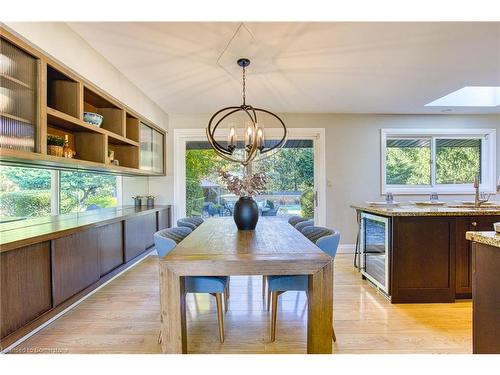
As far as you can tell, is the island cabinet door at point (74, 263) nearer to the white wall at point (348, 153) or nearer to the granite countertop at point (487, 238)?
the white wall at point (348, 153)

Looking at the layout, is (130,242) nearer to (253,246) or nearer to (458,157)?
(253,246)

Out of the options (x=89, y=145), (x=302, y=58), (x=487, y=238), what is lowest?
(x=487, y=238)

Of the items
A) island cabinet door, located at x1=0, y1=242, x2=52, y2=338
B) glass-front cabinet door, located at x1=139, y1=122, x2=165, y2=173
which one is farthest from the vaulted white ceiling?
island cabinet door, located at x1=0, y1=242, x2=52, y2=338

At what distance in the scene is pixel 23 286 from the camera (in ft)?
5.95

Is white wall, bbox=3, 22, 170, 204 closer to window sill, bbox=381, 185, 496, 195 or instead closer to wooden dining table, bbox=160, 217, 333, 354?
Result: wooden dining table, bbox=160, 217, 333, 354

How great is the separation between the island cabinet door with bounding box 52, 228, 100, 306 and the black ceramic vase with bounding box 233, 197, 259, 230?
4.55 feet

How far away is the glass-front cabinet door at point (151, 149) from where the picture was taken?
3.91 meters

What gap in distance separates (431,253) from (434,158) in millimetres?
2914

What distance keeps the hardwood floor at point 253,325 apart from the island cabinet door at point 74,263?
28cm

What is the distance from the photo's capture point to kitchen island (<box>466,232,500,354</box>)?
1298 millimetres

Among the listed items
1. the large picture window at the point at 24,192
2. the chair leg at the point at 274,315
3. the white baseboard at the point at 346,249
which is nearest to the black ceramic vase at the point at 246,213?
the chair leg at the point at 274,315

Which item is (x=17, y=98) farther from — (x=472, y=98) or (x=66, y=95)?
(x=472, y=98)

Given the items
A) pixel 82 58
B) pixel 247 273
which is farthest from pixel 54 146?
pixel 247 273
